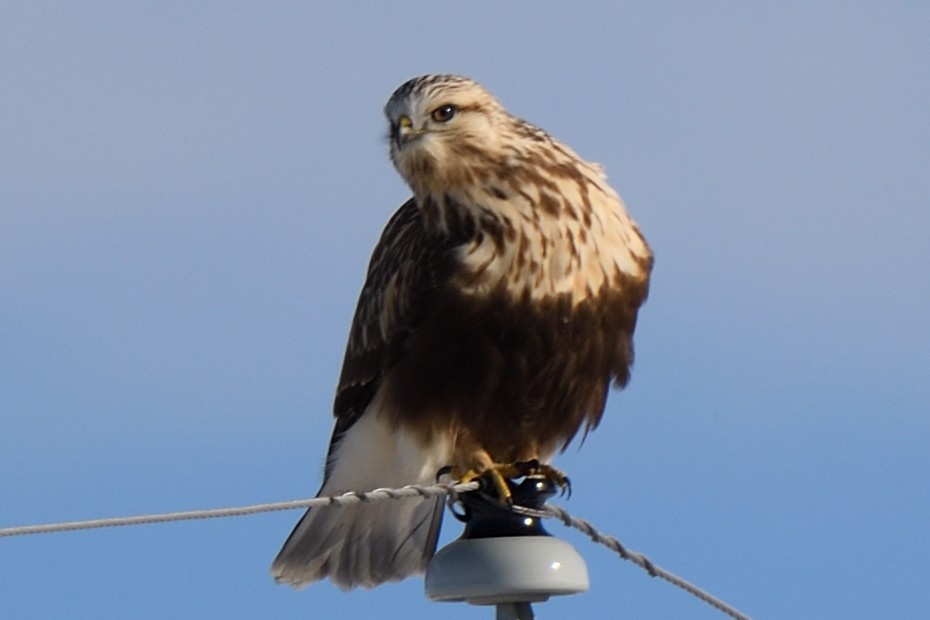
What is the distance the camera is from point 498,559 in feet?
13.0

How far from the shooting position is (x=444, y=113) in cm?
577

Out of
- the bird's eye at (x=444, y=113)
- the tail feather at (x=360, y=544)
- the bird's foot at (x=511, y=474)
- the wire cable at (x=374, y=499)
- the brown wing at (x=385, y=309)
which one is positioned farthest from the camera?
the tail feather at (x=360, y=544)

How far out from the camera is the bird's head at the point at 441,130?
5664 millimetres

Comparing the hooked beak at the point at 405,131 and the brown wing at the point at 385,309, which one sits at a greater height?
the hooked beak at the point at 405,131

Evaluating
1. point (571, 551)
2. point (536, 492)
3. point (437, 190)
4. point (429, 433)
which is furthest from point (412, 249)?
point (571, 551)

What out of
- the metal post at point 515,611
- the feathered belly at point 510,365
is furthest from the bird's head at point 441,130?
the metal post at point 515,611

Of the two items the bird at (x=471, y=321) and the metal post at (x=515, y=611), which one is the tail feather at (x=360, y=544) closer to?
the bird at (x=471, y=321)

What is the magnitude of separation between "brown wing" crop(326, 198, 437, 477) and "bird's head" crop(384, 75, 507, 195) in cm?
20

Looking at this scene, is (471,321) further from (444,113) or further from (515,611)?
(515,611)

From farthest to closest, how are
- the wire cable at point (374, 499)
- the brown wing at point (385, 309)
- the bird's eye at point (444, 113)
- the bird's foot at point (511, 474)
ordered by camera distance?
the bird's eye at point (444, 113) < the brown wing at point (385, 309) < the bird's foot at point (511, 474) < the wire cable at point (374, 499)

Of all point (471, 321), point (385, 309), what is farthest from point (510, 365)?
point (385, 309)

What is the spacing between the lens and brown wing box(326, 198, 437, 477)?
5641 millimetres

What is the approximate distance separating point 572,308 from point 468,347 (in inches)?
12.5

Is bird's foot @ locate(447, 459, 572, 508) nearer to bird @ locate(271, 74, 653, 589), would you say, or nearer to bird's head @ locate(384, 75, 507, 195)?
bird @ locate(271, 74, 653, 589)
